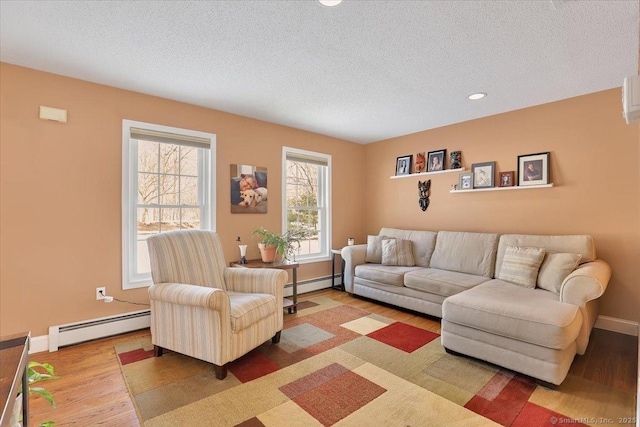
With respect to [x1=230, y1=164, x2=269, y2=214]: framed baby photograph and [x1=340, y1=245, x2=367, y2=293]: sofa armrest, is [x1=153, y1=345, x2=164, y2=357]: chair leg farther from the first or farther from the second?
[x1=340, y1=245, x2=367, y2=293]: sofa armrest

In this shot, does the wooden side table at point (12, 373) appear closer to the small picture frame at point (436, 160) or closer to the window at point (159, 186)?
the window at point (159, 186)

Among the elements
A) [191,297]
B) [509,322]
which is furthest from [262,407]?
[509,322]

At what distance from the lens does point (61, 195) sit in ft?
8.74

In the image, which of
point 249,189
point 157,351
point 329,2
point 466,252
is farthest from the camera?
point 249,189

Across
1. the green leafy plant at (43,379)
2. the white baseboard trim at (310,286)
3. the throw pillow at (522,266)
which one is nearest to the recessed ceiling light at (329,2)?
the green leafy plant at (43,379)

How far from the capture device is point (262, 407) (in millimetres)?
1859

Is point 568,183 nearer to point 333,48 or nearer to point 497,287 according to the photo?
point 497,287

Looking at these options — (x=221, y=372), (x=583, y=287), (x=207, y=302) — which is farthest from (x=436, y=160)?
(x=221, y=372)

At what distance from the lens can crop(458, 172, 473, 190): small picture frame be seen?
12.8ft

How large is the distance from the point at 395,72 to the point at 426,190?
2147mm

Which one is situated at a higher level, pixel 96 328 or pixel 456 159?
pixel 456 159

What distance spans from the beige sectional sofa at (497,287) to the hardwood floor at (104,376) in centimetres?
21

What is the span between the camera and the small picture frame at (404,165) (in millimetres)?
4574

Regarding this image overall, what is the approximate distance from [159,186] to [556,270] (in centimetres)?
396
